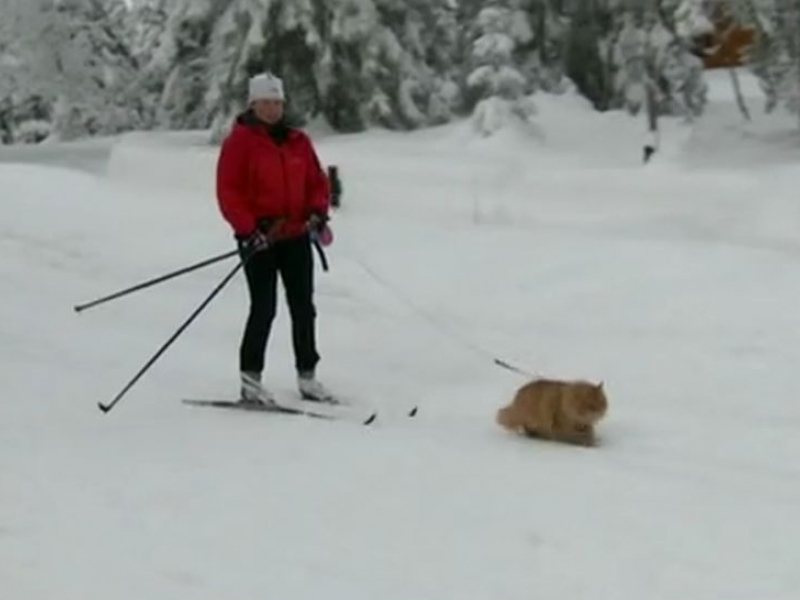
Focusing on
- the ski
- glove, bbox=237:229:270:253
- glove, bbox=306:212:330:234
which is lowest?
the ski

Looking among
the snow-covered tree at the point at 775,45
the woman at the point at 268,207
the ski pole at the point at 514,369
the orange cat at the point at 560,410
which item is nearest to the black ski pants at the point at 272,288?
the woman at the point at 268,207

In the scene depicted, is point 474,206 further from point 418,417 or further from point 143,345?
point 418,417

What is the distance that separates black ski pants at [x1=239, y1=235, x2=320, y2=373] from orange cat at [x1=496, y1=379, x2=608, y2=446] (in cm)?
149

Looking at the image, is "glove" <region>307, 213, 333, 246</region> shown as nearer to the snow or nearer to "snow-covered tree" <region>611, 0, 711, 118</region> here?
the snow

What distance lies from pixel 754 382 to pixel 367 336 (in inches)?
124

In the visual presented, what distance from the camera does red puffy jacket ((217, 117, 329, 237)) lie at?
812 centimetres

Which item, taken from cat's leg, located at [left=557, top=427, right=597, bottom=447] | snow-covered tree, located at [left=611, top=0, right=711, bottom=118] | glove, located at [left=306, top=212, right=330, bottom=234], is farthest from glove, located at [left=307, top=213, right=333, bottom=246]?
snow-covered tree, located at [left=611, top=0, right=711, bottom=118]

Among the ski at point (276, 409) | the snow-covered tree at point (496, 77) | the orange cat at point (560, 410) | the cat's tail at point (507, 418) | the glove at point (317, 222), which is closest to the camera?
the orange cat at point (560, 410)

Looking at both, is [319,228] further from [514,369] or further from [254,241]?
[514,369]

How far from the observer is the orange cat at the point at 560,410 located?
7496 millimetres

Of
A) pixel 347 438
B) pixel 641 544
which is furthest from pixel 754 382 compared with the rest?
pixel 641 544

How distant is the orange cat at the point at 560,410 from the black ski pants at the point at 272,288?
1.49 meters

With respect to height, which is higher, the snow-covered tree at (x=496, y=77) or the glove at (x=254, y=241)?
the glove at (x=254, y=241)

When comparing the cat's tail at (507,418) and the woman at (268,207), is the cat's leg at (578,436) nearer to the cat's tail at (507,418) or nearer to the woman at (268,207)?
the cat's tail at (507,418)
